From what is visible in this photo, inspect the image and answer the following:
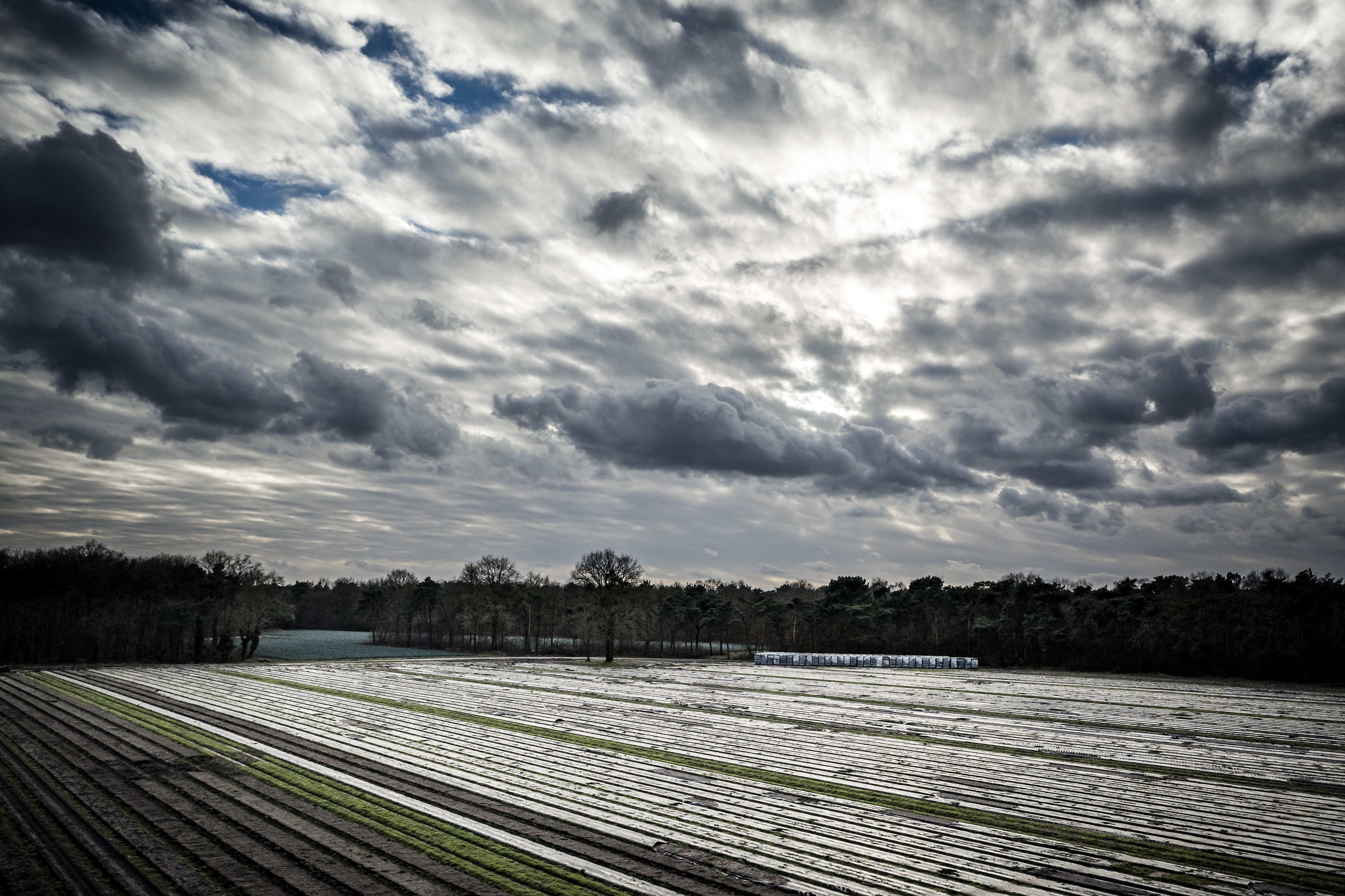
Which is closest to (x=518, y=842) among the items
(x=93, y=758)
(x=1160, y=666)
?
(x=93, y=758)

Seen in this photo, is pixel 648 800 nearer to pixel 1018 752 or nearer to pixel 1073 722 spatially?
pixel 1018 752

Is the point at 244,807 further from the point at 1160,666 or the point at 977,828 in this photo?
the point at 1160,666

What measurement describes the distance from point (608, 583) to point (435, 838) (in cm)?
4832

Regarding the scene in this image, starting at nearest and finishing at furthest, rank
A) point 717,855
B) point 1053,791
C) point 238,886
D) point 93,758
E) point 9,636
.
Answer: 1. point 238,886
2. point 717,855
3. point 1053,791
4. point 93,758
5. point 9,636

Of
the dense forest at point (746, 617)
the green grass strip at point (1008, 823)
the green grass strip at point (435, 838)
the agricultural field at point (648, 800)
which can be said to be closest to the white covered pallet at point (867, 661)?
the dense forest at point (746, 617)

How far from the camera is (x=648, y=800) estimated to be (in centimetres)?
1368

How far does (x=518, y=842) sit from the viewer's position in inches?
433

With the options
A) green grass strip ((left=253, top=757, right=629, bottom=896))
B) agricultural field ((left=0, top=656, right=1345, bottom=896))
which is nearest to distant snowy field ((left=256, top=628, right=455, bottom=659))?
agricultural field ((left=0, top=656, right=1345, bottom=896))

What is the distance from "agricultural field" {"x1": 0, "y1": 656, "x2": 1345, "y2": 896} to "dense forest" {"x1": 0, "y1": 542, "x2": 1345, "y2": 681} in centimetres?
3202

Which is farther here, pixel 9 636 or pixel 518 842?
pixel 9 636

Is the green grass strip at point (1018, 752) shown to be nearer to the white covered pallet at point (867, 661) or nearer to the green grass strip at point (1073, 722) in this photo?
the green grass strip at point (1073, 722)

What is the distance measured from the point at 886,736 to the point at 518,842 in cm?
1523

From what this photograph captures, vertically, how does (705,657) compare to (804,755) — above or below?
below

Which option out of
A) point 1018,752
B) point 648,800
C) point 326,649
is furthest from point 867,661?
point 326,649
